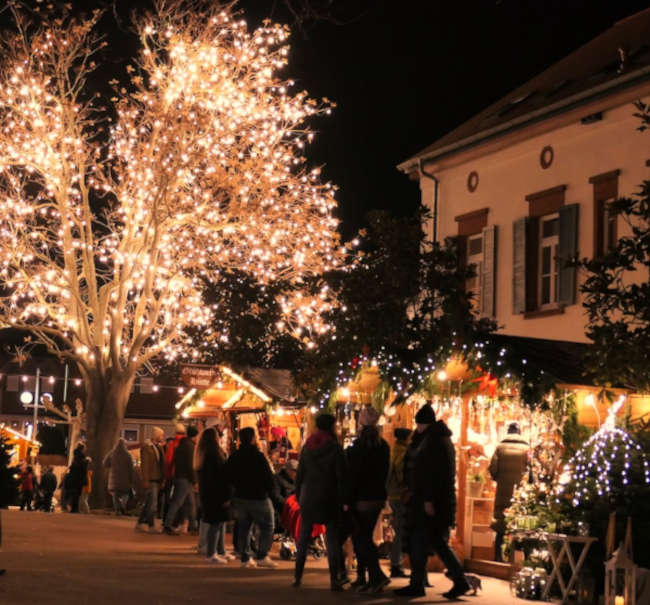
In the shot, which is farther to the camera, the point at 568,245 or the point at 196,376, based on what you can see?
the point at 568,245

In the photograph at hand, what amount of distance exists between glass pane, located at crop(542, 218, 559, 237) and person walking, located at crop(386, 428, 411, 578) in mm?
9726

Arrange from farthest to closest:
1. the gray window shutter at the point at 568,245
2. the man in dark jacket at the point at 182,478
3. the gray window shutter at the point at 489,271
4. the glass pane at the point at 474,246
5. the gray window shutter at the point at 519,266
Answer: the glass pane at the point at 474,246 → the gray window shutter at the point at 489,271 → the gray window shutter at the point at 519,266 → the gray window shutter at the point at 568,245 → the man in dark jacket at the point at 182,478

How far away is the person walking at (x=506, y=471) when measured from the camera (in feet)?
A: 54.6

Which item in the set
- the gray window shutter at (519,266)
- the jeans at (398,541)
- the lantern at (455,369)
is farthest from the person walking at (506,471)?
the gray window shutter at (519,266)

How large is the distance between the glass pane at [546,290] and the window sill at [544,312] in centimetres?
28

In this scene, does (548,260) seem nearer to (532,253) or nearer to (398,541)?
(532,253)

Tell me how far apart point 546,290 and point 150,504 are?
8.38 meters

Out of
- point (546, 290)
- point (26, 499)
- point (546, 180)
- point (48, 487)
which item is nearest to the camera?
Result: point (546, 180)

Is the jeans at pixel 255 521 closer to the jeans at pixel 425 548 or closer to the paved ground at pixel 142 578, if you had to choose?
the paved ground at pixel 142 578

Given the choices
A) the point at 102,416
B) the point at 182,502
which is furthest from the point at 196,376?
the point at 102,416

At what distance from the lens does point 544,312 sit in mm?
24766

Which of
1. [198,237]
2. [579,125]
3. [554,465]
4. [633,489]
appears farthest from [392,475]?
[198,237]

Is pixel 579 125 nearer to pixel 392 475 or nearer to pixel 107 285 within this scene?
pixel 392 475

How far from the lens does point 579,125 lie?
951 inches
